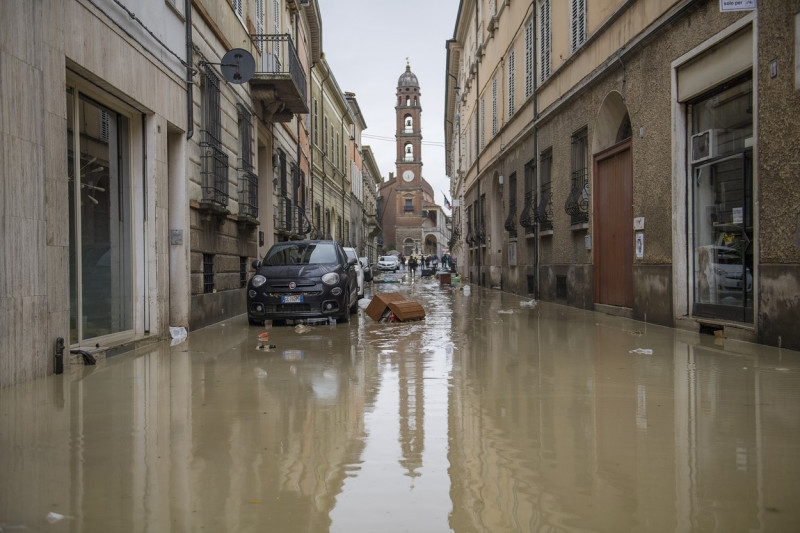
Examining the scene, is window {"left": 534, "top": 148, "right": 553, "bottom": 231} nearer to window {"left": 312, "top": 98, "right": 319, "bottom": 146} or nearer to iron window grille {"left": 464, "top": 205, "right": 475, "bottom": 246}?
window {"left": 312, "top": 98, "right": 319, "bottom": 146}

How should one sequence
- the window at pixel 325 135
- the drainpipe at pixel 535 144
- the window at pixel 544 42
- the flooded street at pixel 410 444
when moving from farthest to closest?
the window at pixel 325 135 < the drainpipe at pixel 535 144 < the window at pixel 544 42 < the flooded street at pixel 410 444

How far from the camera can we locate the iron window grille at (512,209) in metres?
22.4

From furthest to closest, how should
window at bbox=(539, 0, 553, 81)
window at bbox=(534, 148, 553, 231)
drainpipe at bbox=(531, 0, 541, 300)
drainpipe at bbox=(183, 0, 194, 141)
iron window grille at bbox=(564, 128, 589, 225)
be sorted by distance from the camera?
drainpipe at bbox=(531, 0, 541, 300)
window at bbox=(534, 148, 553, 231)
window at bbox=(539, 0, 553, 81)
iron window grille at bbox=(564, 128, 589, 225)
drainpipe at bbox=(183, 0, 194, 141)

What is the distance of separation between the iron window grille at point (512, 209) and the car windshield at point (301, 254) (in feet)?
35.1

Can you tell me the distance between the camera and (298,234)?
22297 millimetres

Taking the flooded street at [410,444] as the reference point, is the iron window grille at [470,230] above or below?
above

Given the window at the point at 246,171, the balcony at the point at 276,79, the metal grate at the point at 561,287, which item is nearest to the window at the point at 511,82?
the balcony at the point at 276,79

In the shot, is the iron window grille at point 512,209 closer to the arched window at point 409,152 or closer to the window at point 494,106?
the window at point 494,106

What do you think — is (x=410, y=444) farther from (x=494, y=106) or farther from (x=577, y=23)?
(x=494, y=106)

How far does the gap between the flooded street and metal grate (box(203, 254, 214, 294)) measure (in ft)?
15.9

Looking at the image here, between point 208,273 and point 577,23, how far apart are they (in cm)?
963

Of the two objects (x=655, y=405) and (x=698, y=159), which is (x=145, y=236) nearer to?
(x=655, y=405)

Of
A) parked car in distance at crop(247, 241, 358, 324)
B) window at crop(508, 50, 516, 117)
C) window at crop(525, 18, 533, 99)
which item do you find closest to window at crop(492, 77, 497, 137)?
window at crop(508, 50, 516, 117)

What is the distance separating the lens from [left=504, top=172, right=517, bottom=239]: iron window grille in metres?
22.4
